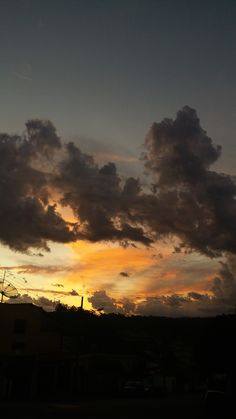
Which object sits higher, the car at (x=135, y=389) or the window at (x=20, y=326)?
the window at (x=20, y=326)

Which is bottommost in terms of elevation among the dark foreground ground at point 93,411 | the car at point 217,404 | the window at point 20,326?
the dark foreground ground at point 93,411

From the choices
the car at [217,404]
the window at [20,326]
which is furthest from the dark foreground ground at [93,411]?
the window at [20,326]

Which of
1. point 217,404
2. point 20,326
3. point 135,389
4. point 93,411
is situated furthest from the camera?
point 20,326

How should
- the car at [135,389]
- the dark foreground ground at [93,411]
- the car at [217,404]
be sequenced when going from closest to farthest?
the dark foreground ground at [93,411], the car at [217,404], the car at [135,389]

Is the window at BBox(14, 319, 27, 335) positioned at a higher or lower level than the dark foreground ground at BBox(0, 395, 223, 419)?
higher

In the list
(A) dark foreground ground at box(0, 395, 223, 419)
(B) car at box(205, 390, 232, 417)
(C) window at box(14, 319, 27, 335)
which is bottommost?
(A) dark foreground ground at box(0, 395, 223, 419)

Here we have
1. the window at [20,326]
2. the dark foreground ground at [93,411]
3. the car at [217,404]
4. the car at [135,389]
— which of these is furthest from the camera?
the window at [20,326]

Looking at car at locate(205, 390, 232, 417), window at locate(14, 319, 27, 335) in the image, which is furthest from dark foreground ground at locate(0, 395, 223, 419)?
window at locate(14, 319, 27, 335)

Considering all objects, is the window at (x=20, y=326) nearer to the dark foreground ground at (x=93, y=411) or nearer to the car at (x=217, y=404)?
the dark foreground ground at (x=93, y=411)

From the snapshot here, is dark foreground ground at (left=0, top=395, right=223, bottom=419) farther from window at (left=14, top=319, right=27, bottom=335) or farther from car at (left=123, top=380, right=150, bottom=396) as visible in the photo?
window at (left=14, top=319, right=27, bottom=335)

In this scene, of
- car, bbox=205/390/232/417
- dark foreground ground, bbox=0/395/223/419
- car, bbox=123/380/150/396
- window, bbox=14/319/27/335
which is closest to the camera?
dark foreground ground, bbox=0/395/223/419

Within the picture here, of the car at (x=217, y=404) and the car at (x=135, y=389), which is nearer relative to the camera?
the car at (x=217, y=404)

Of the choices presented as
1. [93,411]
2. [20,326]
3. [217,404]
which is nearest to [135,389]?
[20,326]

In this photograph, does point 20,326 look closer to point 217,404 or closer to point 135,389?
point 135,389
